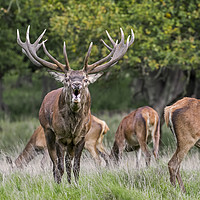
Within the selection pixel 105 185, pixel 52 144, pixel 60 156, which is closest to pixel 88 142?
pixel 52 144

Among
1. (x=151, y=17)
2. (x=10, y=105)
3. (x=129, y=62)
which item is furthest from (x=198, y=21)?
(x=10, y=105)

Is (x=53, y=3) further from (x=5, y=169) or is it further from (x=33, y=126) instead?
(x=5, y=169)

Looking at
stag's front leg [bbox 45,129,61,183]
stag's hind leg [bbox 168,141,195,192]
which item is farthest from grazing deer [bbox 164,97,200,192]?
stag's front leg [bbox 45,129,61,183]

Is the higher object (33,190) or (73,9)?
(73,9)

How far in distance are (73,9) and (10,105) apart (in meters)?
12.9

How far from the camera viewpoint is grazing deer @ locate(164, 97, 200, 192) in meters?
6.43

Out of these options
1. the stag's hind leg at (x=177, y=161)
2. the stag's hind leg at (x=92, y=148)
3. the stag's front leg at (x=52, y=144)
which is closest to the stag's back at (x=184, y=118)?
the stag's hind leg at (x=177, y=161)

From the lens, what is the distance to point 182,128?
6531 millimetres

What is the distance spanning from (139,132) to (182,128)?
2.87 metres

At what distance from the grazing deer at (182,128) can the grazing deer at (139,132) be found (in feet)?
7.68

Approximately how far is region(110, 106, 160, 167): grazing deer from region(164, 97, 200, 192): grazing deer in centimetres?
234

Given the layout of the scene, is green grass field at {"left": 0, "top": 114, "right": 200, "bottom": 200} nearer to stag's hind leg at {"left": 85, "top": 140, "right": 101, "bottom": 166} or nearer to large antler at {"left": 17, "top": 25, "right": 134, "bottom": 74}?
large antler at {"left": 17, "top": 25, "right": 134, "bottom": 74}

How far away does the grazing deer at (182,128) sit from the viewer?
6.43 meters

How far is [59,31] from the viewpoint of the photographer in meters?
11.6
